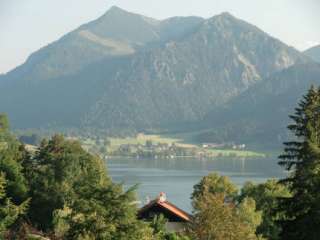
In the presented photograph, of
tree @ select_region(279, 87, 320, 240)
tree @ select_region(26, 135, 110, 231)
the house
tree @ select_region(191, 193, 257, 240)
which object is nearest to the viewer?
tree @ select_region(279, 87, 320, 240)

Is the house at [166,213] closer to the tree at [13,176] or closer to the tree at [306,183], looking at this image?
the tree at [13,176]

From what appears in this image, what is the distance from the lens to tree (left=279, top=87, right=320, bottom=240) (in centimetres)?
2806

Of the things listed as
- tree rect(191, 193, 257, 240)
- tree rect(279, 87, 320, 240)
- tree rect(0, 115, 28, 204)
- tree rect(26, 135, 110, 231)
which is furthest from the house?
tree rect(279, 87, 320, 240)

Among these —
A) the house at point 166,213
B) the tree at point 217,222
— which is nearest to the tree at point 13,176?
the house at point 166,213

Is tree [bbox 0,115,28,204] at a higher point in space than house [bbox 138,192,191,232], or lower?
higher

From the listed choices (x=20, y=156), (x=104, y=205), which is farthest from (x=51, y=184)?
(x=104, y=205)

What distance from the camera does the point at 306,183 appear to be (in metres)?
29.5

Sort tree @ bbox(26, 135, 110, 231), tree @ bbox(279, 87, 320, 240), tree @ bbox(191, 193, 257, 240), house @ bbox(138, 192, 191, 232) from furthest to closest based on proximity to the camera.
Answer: house @ bbox(138, 192, 191, 232)
tree @ bbox(26, 135, 110, 231)
tree @ bbox(191, 193, 257, 240)
tree @ bbox(279, 87, 320, 240)

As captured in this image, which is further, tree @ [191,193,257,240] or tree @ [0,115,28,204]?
tree @ [0,115,28,204]

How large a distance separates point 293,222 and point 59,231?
10.9 meters

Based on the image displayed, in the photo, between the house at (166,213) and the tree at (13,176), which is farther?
the house at (166,213)

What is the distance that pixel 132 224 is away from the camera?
91.4 ft

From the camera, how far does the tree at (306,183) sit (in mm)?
28062

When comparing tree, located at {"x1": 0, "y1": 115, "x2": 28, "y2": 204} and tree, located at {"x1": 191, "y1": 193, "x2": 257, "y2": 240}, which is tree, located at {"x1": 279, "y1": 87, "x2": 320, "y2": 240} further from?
tree, located at {"x1": 0, "y1": 115, "x2": 28, "y2": 204}
